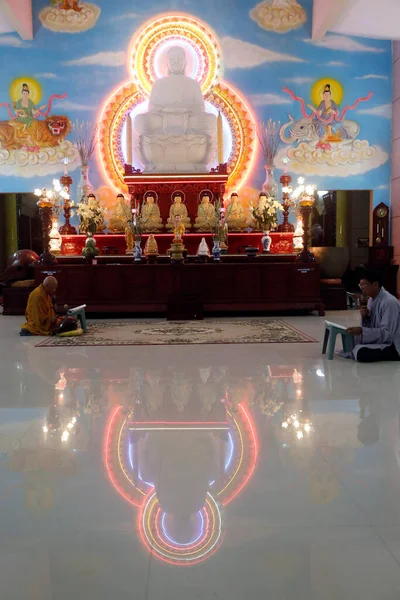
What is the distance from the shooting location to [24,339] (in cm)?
545

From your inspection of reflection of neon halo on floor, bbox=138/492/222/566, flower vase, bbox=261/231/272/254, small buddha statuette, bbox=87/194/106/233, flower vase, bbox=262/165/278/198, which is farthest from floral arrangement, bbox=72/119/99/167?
reflection of neon halo on floor, bbox=138/492/222/566

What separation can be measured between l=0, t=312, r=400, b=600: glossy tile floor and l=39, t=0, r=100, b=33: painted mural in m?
7.68

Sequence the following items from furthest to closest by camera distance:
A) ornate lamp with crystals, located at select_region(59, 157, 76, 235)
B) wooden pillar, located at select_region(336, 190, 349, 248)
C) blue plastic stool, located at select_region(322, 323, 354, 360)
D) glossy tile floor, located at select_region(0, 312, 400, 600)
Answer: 1. wooden pillar, located at select_region(336, 190, 349, 248)
2. ornate lamp with crystals, located at select_region(59, 157, 76, 235)
3. blue plastic stool, located at select_region(322, 323, 354, 360)
4. glossy tile floor, located at select_region(0, 312, 400, 600)

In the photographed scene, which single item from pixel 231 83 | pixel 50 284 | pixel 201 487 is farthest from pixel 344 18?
pixel 201 487

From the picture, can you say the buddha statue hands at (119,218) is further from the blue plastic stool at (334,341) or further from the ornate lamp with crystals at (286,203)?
the blue plastic stool at (334,341)

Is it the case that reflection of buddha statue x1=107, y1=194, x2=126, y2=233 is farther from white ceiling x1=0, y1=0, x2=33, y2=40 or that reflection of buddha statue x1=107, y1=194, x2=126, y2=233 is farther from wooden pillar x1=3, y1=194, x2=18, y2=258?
white ceiling x1=0, y1=0, x2=33, y2=40

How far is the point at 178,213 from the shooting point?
9.26 meters

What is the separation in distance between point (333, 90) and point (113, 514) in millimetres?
9203

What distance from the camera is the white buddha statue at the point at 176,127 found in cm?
952

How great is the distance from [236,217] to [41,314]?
4536 mm

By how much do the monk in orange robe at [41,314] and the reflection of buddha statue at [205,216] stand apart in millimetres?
3981

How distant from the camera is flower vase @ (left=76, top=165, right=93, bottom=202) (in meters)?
9.59

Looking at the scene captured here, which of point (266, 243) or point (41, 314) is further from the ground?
point (266, 243)

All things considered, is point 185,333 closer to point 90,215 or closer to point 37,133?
Answer: point 90,215
